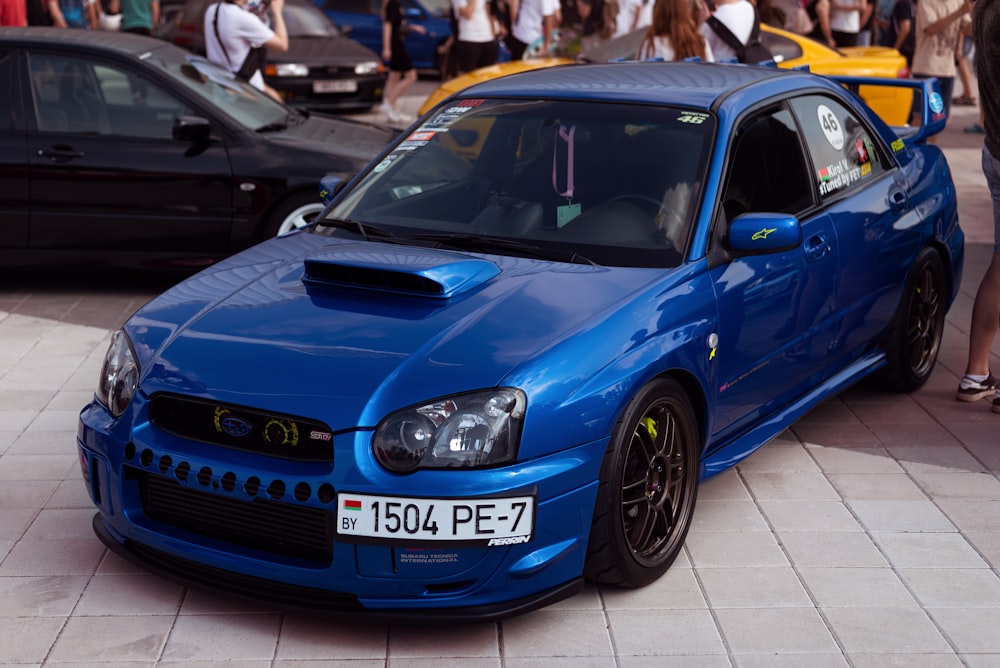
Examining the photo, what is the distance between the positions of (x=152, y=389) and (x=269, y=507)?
544mm

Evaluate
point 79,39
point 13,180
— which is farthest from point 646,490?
point 79,39

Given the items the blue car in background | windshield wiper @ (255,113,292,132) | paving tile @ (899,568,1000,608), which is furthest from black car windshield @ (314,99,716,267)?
the blue car in background

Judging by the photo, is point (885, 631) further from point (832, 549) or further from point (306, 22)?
point (306, 22)

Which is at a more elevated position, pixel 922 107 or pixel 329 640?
pixel 922 107

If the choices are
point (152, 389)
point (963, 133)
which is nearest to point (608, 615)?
point (152, 389)

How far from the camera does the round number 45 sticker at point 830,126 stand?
564 cm

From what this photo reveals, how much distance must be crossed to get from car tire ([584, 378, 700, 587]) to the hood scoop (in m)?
0.68

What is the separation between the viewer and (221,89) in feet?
27.9

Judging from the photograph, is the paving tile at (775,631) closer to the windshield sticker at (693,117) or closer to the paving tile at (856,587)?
the paving tile at (856,587)

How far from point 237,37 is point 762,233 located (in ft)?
21.3

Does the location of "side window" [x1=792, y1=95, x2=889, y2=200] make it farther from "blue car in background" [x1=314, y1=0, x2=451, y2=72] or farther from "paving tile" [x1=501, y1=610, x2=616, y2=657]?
"blue car in background" [x1=314, y1=0, x2=451, y2=72]

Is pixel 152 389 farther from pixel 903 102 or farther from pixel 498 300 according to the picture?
pixel 903 102

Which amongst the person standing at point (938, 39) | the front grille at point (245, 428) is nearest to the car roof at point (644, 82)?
the front grille at point (245, 428)

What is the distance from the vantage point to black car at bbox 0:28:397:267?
26.0ft
